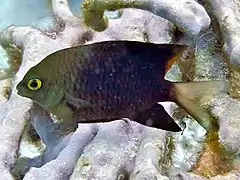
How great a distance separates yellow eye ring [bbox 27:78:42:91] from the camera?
4.27ft

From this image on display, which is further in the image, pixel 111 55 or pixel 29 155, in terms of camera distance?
pixel 29 155

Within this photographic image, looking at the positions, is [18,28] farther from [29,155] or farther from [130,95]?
[130,95]

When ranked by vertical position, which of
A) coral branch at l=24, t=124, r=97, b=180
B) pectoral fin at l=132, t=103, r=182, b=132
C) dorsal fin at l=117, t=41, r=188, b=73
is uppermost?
dorsal fin at l=117, t=41, r=188, b=73

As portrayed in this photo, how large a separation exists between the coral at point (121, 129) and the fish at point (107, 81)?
17 centimetres

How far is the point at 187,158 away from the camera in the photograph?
1.58m

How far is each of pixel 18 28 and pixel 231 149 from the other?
0.99 metres

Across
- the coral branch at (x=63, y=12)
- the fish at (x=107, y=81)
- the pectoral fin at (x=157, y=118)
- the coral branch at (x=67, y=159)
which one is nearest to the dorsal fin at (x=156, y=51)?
the fish at (x=107, y=81)

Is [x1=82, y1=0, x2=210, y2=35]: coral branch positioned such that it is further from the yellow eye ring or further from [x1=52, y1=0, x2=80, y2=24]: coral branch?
the yellow eye ring

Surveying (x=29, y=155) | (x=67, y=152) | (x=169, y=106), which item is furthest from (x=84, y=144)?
(x=169, y=106)

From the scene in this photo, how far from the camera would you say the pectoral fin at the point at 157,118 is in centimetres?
138

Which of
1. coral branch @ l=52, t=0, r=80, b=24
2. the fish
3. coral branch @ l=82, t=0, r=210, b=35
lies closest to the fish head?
the fish

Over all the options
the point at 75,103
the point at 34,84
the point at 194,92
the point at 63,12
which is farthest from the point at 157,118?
the point at 63,12

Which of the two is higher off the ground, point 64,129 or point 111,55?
point 111,55

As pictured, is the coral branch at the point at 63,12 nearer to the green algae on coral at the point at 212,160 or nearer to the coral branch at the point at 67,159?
the coral branch at the point at 67,159
